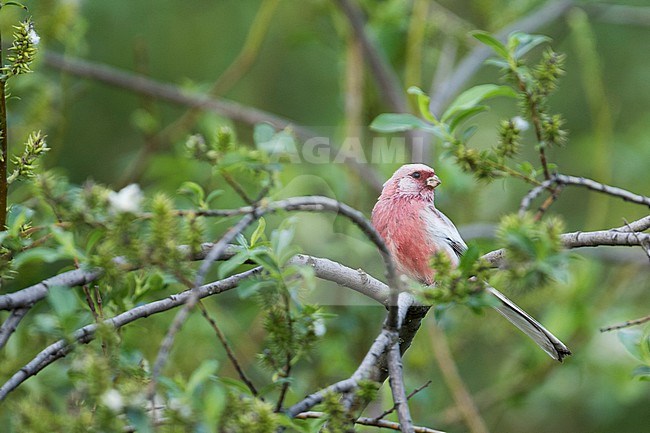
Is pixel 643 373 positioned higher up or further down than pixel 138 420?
further down

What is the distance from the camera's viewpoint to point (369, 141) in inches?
247

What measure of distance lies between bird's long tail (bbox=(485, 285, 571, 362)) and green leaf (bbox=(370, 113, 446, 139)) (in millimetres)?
564

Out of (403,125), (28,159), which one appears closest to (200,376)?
(28,159)

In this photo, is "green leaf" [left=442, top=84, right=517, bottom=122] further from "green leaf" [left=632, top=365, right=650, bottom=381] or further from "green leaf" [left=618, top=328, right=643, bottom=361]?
"green leaf" [left=632, top=365, right=650, bottom=381]

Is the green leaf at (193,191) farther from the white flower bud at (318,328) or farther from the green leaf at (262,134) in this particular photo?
the white flower bud at (318,328)

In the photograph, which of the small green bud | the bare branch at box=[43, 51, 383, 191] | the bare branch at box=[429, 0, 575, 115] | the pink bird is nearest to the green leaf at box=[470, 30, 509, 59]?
the small green bud

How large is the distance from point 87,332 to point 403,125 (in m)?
1.27

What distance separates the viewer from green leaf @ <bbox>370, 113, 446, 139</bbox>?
2688 mm

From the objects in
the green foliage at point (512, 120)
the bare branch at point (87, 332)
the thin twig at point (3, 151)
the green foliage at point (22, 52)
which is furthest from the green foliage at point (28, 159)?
A: the green foliage at point (512, 120)

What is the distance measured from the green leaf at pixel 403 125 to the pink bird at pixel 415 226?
2.22 feet

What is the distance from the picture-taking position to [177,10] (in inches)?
292

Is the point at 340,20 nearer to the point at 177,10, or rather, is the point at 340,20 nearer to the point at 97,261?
the point at 177,10

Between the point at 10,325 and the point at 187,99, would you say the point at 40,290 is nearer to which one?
the point at 10,325

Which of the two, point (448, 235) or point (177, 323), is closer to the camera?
point (177, 323)
